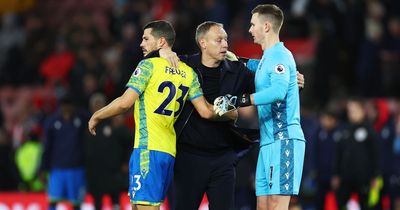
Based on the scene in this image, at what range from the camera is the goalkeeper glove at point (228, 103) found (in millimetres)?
9930

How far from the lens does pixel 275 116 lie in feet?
33.1

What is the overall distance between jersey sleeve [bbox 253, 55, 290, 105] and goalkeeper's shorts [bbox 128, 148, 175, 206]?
1078 millimetres

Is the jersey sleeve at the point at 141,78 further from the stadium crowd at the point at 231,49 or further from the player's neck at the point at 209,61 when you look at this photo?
the stadium crowd at the point at 231,49

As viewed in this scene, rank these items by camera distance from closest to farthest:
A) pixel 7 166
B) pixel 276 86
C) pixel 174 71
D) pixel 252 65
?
1. pixel 276 86
2. pixel 174 71
3. pixel 252 65
4. pixel 7 166

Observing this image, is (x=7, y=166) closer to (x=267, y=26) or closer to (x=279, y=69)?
(x=267, y=26)

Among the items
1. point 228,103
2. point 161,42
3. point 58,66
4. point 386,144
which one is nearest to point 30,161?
point 58,66

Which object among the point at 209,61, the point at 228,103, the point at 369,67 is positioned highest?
the point at 369,67

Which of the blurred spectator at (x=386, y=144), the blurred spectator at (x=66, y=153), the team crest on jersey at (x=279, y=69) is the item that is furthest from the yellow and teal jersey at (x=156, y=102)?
the blurred spectator at (x=386, y=144)

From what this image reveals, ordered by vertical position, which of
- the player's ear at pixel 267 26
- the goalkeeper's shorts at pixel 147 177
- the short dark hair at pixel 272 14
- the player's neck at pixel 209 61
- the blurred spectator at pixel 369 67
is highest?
the blurred spectator at pixel 369 67

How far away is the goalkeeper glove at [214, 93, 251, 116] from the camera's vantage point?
9.93 meters

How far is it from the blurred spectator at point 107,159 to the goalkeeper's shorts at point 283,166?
7167 mm

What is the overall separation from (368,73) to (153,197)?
988 cm

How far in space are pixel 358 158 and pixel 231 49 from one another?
4.39 metres

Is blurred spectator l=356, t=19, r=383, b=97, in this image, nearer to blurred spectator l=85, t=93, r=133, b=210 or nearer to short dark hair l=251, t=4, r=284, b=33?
blurred spectator l=85, t=93, r=133, b=210
